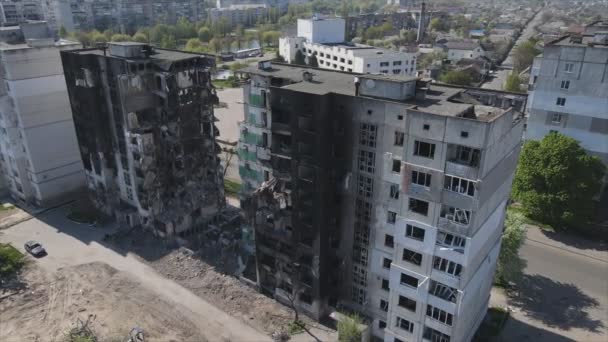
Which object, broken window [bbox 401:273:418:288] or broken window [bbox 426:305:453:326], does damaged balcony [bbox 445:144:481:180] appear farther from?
broken window [bbox 426:305:453:326]

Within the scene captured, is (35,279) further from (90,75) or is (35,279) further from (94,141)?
(90,75)

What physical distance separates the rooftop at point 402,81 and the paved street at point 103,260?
77.1ft

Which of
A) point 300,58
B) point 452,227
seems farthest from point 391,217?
point 300,58

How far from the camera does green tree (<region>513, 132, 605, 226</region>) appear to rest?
5681 cm

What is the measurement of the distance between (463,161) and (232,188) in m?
45.9

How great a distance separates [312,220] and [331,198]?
8.46 feet

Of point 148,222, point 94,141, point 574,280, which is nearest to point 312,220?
point 148,222

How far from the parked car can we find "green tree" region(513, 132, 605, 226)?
205ft

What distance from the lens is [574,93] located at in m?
61.1

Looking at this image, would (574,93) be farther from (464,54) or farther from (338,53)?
(464,54)

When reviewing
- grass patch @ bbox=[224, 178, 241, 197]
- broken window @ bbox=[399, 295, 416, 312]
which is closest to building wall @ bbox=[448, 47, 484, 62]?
grass patch @ bbox=[224, 178, 241, 197]

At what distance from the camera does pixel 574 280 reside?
50.3m

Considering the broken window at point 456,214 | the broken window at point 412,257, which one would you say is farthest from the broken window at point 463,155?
the broken window at point 412,257

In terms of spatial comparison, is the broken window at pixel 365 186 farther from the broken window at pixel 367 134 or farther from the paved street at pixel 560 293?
the paved street at pixel 560 293
